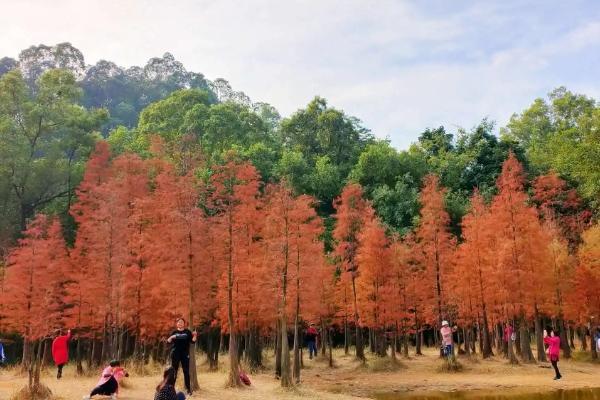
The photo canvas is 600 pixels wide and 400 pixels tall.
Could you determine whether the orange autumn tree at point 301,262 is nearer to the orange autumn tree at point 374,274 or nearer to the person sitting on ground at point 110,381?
the orange autumn tree at point 374,274

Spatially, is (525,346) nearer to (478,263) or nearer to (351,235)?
(478,263)

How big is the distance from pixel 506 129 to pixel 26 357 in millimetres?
69341

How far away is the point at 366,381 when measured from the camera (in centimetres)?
2588

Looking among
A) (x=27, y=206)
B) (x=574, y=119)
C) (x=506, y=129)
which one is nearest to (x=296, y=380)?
(x=27, y=206)

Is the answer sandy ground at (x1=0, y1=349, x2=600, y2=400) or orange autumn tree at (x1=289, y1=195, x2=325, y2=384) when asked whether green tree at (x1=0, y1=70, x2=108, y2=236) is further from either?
orange autumn tree at (x1=289, y1=195, x2=325, y2=384)

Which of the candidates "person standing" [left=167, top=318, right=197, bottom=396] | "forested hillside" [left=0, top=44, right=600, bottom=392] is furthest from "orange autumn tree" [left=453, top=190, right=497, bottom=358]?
"person standing" [left=167, top=318, right=197, bottom=396]

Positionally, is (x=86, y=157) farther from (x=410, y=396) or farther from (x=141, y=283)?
(x=410, y=396)

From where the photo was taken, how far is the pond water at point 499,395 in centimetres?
1848

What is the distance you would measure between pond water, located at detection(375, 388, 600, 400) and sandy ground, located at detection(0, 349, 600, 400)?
0.66 meters

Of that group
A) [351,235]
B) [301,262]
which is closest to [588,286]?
[351,235]

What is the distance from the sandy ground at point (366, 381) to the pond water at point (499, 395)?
0.66 metres

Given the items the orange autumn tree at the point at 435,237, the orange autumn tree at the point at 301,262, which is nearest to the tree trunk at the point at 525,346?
the orange autumn tree at the point at 435,237

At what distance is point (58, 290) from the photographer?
3084 centimetres

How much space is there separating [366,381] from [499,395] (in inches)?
295
